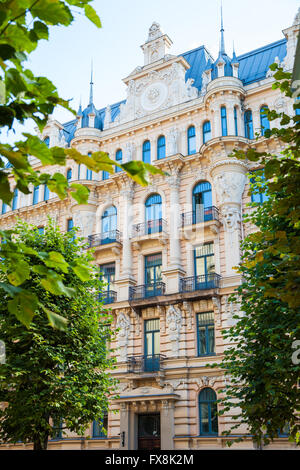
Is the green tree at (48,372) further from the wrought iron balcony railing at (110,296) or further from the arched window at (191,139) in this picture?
the arched window at (191,139)

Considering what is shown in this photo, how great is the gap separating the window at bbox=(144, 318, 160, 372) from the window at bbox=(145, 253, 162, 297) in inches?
65.1

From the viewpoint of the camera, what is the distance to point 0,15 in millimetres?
3934

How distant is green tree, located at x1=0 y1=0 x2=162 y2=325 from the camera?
13.1 feet

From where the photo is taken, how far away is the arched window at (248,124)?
3014 cm

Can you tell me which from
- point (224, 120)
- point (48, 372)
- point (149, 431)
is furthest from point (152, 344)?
point (224, 120)

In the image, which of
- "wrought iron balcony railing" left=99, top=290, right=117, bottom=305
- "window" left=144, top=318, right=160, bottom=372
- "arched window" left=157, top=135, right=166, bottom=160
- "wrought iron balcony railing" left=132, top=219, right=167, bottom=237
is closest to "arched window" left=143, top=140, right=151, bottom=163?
"arched window" left=157, top=135, right=166, bottom=160

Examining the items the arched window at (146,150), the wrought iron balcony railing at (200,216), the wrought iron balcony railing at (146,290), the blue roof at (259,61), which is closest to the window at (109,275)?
the wrought iron balcony railing at (146,290)

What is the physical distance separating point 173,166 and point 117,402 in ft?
45.7

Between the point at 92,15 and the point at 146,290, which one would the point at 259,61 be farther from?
the point at 92,15

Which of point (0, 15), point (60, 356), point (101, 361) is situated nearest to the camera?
point (0, 15)

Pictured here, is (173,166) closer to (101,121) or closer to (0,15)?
(101,121)

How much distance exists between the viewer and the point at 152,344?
28906mm

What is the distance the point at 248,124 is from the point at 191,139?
3.61 metres
